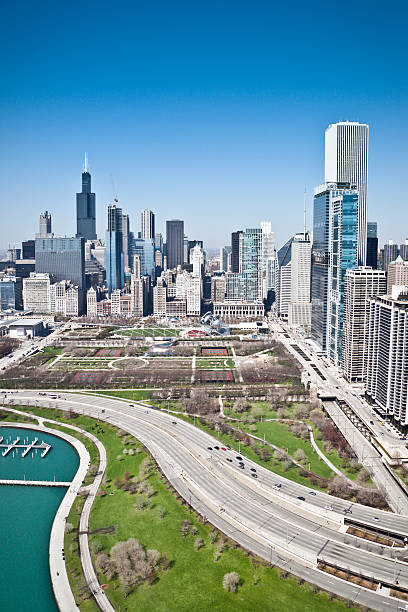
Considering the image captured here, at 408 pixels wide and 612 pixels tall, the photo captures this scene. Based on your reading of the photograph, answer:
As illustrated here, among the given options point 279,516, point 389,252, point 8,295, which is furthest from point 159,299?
point 279,516

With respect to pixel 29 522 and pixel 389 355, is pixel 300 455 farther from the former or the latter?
pixel 29 522

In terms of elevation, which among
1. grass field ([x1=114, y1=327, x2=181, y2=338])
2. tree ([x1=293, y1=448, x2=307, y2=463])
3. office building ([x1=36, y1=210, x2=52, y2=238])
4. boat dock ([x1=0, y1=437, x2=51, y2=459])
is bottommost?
boat dock ([x1=0, y1=437, x2=51, y2=459])

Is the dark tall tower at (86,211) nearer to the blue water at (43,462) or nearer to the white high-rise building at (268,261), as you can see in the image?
the white high-rise building at (268,261)

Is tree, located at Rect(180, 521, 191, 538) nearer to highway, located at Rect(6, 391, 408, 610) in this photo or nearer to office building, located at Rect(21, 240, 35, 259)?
highway, located at Rect(6, 391, 408, 610)

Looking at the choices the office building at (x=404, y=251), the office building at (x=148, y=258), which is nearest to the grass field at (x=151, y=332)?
A: the office building at (x=148, y=258)

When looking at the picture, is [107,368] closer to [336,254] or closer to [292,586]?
[336,254]

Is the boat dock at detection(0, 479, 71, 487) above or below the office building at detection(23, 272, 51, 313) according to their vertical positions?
below

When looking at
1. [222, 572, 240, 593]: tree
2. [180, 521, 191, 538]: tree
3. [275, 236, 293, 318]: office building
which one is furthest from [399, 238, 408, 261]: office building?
[222, 572, 240, 593]: tree
